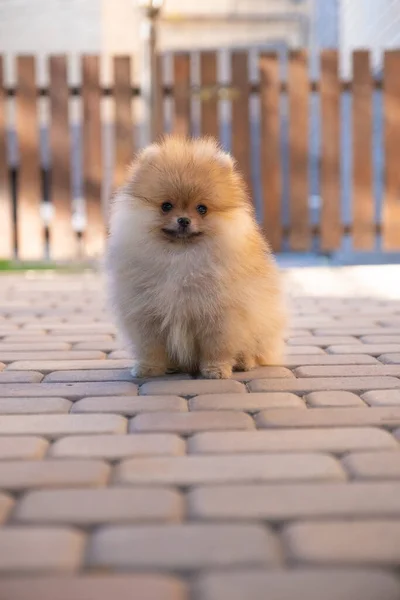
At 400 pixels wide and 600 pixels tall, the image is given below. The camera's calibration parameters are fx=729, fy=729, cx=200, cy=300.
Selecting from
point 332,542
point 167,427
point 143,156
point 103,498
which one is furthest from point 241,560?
point 143,156

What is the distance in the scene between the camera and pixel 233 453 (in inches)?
62.6

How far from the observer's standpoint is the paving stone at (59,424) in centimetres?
176

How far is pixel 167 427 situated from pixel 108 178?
16.6 feet

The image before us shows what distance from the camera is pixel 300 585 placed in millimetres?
1036

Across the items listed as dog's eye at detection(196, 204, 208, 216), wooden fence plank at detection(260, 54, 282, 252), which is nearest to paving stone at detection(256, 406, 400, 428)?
dog's eye at detection(196, 204, 208, 216)

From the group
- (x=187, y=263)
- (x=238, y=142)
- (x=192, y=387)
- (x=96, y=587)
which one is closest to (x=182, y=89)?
(x=238, y=142)

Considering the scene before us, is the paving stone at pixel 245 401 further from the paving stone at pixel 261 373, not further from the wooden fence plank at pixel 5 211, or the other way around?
the wooden fence plank at pixel 5 211

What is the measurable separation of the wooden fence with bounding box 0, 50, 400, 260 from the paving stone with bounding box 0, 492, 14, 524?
17.0 ft

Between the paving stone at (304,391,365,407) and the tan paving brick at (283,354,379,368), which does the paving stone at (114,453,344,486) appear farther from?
the tan paving brick at (283,354,379,368)

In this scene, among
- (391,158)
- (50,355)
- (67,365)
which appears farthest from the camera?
(391,158)

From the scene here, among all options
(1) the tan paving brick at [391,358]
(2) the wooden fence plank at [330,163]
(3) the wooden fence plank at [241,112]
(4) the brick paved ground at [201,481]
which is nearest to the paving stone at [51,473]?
(4) the brick paved ground at [201,481]

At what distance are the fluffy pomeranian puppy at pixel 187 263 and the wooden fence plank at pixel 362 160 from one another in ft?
14.1

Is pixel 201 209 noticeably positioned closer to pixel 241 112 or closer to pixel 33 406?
pixel 33 406

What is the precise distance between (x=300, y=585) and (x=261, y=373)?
4.52ft
